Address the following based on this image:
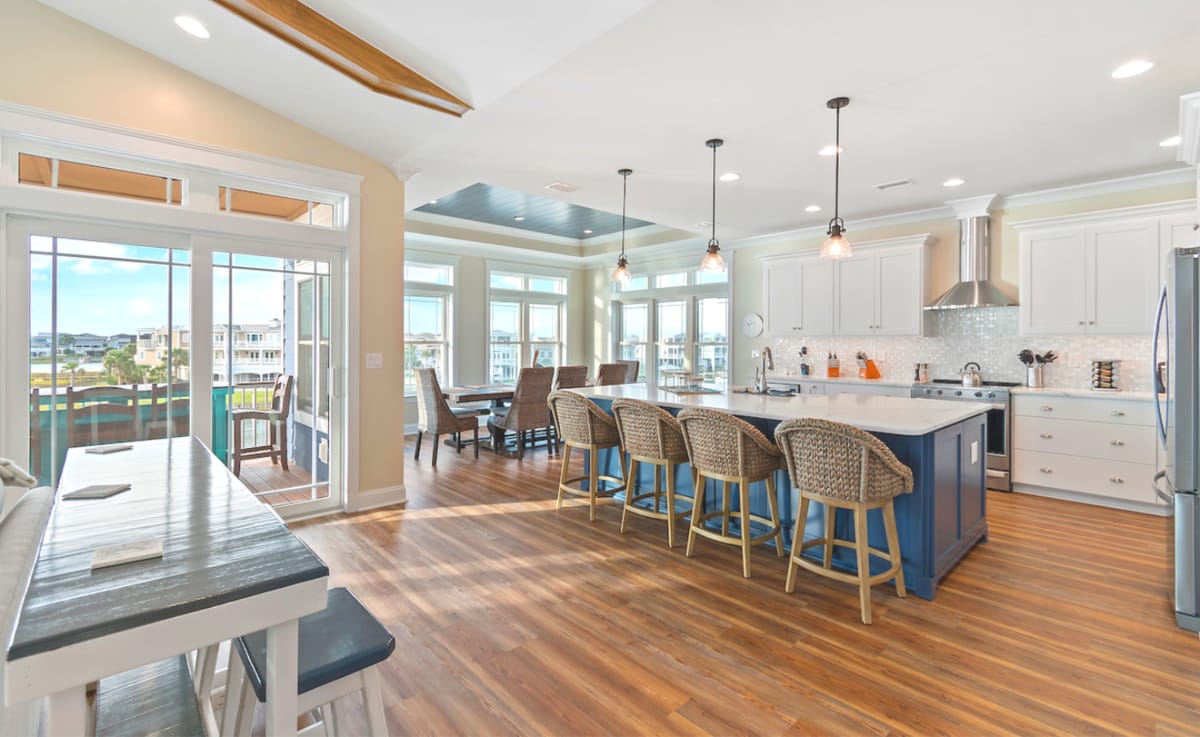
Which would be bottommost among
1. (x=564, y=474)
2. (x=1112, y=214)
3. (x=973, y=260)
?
(x=564, y=474)

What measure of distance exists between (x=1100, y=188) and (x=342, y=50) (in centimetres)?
579

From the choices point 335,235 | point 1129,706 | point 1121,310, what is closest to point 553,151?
point 335,235

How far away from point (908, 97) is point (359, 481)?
4.37m

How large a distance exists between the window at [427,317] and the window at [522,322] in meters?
0.67

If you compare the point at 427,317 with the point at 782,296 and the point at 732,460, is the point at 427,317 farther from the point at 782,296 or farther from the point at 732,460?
the point at 732,460

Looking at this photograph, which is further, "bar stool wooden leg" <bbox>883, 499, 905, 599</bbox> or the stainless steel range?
the stainless steel range

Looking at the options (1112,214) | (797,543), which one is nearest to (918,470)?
(797,543)

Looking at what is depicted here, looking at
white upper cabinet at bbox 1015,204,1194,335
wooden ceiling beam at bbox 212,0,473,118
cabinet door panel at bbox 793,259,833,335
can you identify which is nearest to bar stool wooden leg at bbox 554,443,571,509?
wooden ceiling beam at bbox 212,0,473,118

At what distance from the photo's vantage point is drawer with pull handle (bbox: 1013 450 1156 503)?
421 cm

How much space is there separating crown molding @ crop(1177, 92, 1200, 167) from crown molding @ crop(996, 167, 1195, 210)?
0.94 meters

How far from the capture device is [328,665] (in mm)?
1292

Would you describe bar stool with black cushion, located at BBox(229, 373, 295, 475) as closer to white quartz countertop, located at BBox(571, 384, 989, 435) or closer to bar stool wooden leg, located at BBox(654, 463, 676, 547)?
white quartz countertop, located at BBox(571, 384, 989, 435)

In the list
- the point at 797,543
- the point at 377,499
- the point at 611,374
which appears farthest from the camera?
the point at 611,374

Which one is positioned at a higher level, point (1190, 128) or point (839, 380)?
point (1190, 128)
